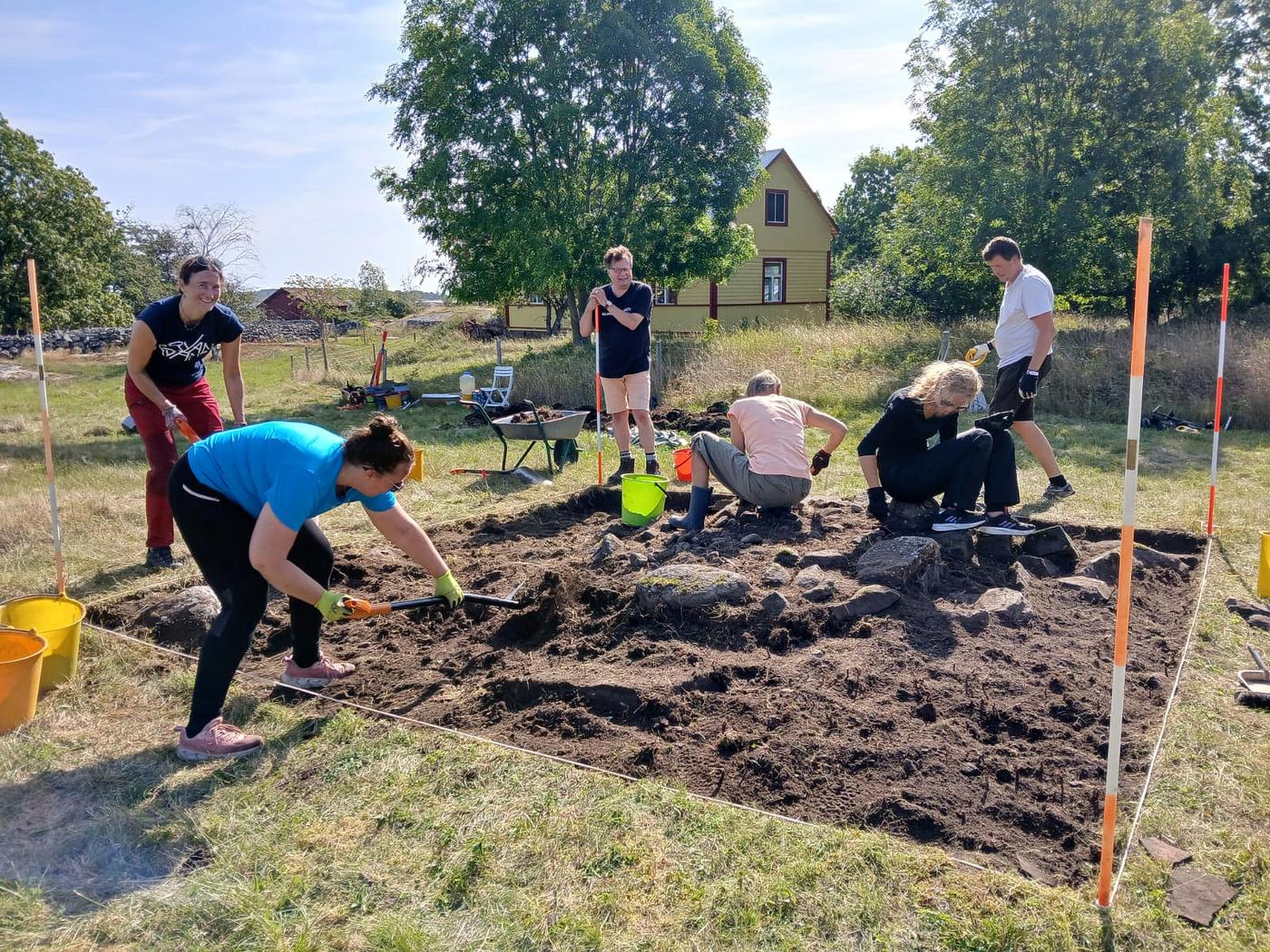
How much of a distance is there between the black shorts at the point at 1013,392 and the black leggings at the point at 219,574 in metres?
5.31

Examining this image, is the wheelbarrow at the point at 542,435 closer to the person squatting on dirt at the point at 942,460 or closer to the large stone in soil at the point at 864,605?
the person squatting on dirt at the point at 942,460

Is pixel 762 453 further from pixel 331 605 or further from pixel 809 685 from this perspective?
pixel 331 605

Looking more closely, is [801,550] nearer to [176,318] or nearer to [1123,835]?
[1123,835]

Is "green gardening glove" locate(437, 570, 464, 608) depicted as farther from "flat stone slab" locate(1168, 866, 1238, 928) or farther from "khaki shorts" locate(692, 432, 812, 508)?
"flat stone slab" locate(1168, 866, 1238, 928)

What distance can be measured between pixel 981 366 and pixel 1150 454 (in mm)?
4572

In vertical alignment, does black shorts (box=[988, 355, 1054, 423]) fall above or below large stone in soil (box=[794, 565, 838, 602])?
above

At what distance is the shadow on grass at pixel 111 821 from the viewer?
8.41 ft

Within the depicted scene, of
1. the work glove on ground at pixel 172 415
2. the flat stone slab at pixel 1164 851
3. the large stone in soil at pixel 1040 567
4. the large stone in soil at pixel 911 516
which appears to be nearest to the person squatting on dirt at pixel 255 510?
the work glove on ground at pixel 172 415

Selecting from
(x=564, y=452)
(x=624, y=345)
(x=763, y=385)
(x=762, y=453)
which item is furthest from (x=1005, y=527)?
(x=564, y=452)

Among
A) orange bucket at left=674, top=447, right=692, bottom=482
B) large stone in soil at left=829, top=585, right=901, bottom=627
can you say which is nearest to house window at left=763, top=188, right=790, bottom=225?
orange bucket at left=674, top=447, right=692, bottom=482

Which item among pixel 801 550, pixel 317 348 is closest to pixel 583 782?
pixel 801 550

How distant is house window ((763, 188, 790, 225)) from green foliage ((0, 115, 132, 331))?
2512cm

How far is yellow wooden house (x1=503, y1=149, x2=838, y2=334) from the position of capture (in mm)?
29859

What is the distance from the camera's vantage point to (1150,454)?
29.3ft
